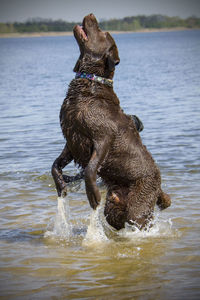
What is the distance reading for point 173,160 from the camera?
363 inches

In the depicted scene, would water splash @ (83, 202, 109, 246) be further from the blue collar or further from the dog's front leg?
the blue collar

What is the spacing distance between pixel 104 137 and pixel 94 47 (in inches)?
36.2

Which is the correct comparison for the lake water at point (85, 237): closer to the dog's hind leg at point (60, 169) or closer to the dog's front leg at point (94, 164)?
the dog's hind leg at point (60, 169)

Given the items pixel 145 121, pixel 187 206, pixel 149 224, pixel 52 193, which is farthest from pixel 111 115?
pixel 145 121

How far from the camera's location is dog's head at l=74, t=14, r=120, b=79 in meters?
5.16

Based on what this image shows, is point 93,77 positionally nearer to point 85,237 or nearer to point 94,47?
point 94,47

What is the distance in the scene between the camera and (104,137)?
16.9 ft

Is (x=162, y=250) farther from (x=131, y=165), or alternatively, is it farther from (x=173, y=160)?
(x=173, y=160)

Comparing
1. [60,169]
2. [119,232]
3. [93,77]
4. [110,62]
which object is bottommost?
[119,232]

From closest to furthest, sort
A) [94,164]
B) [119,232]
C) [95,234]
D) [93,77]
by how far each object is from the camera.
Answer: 1. [94,164]
2. [93,77]
3. [95,234]
4. [119,232]

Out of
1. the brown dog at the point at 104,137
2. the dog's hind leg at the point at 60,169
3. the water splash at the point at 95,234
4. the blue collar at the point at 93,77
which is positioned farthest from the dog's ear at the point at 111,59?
the water splash at the point at 95,234

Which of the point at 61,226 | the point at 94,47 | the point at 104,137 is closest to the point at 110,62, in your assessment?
the point at 94,47

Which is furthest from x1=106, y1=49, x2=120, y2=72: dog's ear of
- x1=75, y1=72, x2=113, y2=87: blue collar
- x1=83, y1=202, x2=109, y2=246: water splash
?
x1=83, y1=202, x2=109, y2=246: water splash

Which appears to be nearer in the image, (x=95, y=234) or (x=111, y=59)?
(x=111, y=59)
